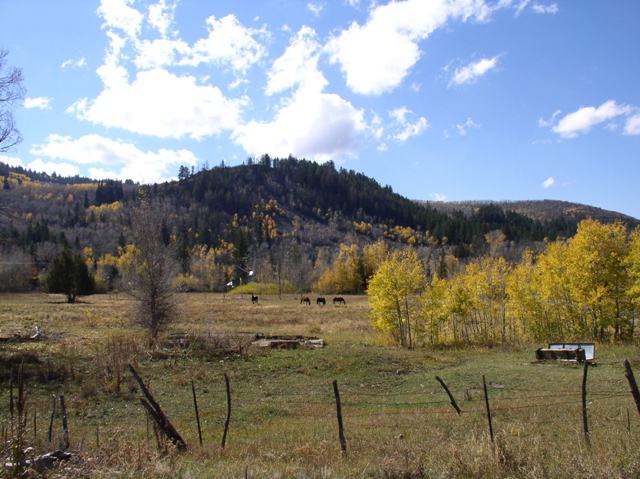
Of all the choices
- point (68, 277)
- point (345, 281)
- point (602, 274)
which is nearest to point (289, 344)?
point (602, 274)

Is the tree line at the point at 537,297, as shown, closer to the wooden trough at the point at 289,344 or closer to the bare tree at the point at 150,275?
the wooden trough at the point at 289,344

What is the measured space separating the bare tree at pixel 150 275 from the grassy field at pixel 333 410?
1.30m

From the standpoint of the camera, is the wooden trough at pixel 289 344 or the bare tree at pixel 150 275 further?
the wooden trough at pixel 289 344

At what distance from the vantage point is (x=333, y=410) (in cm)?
1609

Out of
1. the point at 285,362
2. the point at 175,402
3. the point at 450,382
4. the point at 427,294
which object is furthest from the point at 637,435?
the point at 427,294

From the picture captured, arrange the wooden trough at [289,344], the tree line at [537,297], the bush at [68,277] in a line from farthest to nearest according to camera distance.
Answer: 1. the bush at [68,277]
2. the tree line at [537,297]
3. the wooden trough at [289,344]

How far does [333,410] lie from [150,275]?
1686 cm

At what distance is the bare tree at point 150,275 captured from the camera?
28562 mm

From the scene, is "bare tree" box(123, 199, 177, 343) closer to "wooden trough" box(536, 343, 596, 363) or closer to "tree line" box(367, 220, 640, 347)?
"tree line" box(367, 220, 640, 347)

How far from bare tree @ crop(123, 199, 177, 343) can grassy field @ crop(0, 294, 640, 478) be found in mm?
1303

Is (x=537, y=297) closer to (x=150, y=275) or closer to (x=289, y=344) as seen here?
(x=289, y=344)

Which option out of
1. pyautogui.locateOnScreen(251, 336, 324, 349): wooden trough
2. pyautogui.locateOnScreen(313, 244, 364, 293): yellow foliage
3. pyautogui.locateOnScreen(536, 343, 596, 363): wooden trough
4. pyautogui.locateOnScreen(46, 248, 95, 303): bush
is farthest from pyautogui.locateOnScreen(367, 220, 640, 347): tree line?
pyautogui.locateOnScreen(313, 244, 364, 293): yellow foliage

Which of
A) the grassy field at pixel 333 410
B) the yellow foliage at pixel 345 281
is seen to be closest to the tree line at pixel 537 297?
the grassy field at pixel 333 410

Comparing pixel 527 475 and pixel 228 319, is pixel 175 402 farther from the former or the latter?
pixel 228 319
